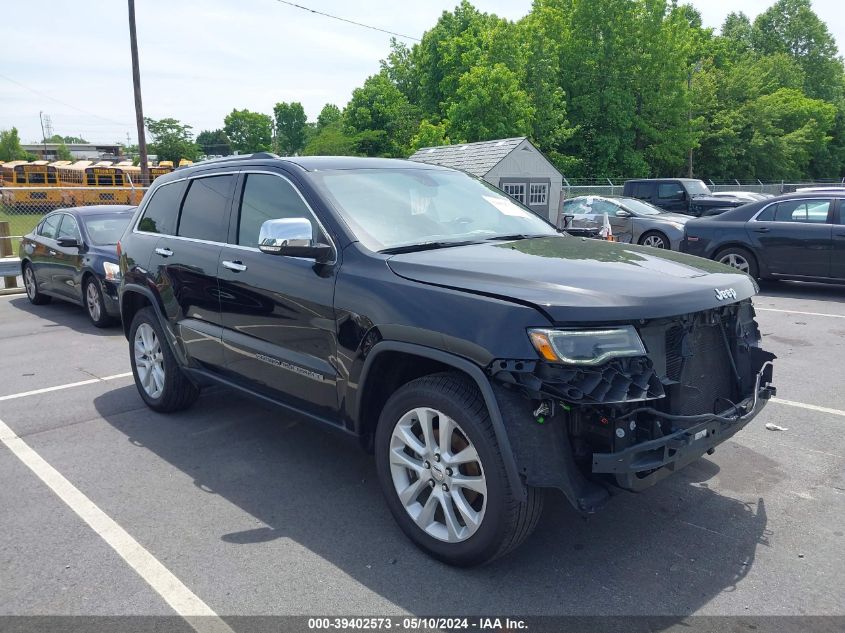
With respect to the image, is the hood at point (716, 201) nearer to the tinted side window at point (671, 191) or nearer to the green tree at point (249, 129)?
the tinted side window at point (671, 191)

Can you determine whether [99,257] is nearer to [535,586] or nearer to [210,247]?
[210,247]

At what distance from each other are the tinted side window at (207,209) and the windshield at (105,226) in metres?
4.98

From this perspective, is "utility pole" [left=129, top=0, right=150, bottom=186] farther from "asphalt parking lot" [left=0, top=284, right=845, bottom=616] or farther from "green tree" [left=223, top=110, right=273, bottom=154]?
"green tree" [left=223, top=110, right=273, bottom=154]

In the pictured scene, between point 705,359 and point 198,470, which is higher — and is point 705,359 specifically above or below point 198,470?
above

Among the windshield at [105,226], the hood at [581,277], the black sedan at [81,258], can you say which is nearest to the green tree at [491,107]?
the black sedan at [81,258]

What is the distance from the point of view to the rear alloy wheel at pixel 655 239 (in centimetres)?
1520

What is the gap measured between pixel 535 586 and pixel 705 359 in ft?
4.30

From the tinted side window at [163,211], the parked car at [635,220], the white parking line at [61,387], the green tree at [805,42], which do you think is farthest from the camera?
the green tree at [805,42]

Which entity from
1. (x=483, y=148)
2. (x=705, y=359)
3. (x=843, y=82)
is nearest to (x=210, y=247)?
(x=705, y=359)

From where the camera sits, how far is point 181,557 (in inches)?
134

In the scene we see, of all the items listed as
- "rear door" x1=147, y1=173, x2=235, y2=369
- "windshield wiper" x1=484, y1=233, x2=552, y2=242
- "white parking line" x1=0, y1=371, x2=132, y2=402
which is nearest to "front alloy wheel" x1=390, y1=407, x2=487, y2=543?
"windshield wiper" x1=484, y1=233, x2=552, y2=242

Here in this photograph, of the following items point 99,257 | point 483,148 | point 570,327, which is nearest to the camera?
point 570,327

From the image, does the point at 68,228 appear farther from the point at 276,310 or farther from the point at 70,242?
the point at 276,310

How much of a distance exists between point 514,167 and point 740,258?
1141cm
